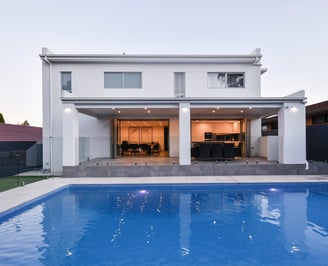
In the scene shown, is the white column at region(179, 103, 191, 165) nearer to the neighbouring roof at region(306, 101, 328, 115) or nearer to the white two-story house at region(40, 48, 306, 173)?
the white two-story house at region(40, 48, 306, 173)

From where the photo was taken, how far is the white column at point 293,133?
1019 cm

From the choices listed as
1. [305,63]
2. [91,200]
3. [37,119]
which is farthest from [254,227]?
[37,119]

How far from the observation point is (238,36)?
17562 millimetres

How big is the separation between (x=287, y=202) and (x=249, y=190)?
1539 mm

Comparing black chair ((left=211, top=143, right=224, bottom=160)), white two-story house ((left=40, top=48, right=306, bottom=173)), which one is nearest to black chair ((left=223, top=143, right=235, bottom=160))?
black chair ((left=211, top=143, right=224, bottom=160))

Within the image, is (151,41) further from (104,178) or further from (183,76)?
(104,178)

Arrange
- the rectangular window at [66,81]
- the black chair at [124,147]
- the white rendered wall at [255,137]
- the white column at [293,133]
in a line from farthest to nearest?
1. the black chair at [124,147]
2. the white rendered wall at [255,137]
3. the rectangular window at [66,81]
4. the white column at [293,133]

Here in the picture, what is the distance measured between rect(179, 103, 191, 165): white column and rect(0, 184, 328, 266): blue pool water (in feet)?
7.78

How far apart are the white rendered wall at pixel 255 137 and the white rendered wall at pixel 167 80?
2.28 metres

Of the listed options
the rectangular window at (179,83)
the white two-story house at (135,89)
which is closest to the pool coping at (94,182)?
the white two-story house at (135,89)

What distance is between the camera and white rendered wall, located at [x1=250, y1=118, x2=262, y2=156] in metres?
13.8

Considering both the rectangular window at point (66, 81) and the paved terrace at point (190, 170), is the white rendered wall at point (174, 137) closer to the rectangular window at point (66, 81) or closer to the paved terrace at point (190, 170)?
the paved terrace at point (190, 170)

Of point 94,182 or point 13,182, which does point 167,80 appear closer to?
point 94,182

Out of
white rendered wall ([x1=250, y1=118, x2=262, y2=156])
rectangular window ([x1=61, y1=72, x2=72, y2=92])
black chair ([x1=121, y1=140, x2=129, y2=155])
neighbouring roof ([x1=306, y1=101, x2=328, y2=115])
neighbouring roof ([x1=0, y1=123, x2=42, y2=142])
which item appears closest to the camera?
rectangular window ([x1=61, y1=72, x2=72, y2=92])
